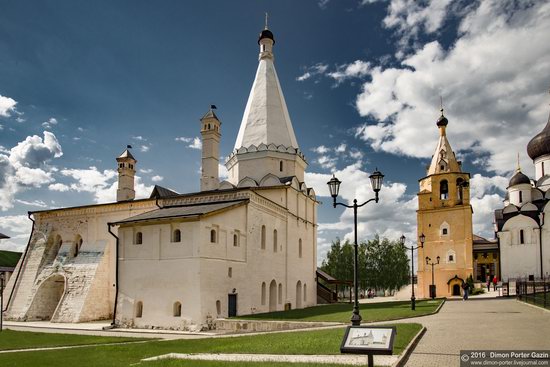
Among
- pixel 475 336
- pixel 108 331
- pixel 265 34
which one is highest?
pixel 265 34

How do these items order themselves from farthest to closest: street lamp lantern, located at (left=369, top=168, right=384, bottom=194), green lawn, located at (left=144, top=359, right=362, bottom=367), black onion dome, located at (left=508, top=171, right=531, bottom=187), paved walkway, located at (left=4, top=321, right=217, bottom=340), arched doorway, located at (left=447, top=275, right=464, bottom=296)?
black onion dome, located at (left=508, top=171, right=531, bottom=187) < arched doorway, located at (left=447, top=275, right=464, bottom=296) < paved walkway, located at (left=4, top=321, right=217, bottom=340) < street lamp lantern, located at (left=369, top=168, right=384, bottom=194) < green lawn, located at (left=144, top=359, right=362, bottom=367)

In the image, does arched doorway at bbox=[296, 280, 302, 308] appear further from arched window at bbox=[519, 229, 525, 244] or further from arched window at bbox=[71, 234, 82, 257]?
arched window at bbox=[519, 229, 525, 244]

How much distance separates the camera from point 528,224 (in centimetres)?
4266

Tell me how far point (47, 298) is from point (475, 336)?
83.9ft

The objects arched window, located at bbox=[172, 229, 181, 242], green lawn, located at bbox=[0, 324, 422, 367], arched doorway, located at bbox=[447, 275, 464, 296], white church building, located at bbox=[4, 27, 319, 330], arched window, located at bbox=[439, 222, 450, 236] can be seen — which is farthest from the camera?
arched window, located at bbox=[439, 222, 450, 236]

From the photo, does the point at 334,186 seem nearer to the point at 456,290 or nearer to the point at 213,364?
the point at 213,364

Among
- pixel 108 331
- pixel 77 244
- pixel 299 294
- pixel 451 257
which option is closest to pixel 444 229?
pixel 451 257

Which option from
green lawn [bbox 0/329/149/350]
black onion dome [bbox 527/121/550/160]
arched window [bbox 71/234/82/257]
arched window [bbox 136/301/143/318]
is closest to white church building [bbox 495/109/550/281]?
black onion dome [bbox 527/121/550/160]

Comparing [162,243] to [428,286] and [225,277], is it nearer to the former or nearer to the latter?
[225,277]

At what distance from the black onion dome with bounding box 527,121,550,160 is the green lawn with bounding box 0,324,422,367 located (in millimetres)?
40841

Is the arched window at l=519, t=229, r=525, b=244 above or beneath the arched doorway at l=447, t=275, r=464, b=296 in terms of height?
above

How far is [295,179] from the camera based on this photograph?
29625 mm

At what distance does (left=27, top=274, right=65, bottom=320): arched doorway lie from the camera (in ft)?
89.4

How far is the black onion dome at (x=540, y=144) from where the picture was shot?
46.4 m
